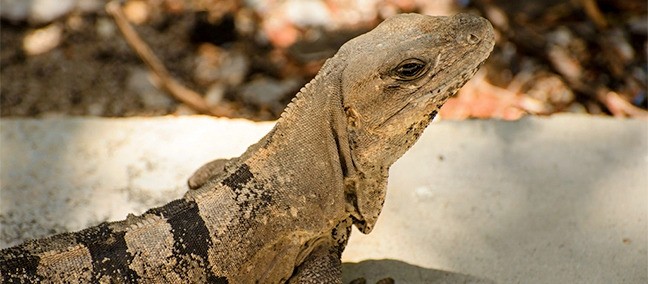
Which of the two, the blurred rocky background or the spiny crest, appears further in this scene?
the blurred rocky background

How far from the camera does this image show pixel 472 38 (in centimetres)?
481

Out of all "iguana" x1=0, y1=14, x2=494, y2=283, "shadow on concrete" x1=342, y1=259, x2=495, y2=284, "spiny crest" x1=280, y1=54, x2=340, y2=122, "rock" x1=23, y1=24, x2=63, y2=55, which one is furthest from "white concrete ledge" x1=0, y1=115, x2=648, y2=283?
"rock" x1=23, y1=24, x2=63, y2=55

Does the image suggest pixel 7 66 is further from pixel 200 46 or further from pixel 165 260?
pixel 165 260

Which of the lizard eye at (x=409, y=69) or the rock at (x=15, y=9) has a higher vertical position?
the rock at (x=15, y=9)

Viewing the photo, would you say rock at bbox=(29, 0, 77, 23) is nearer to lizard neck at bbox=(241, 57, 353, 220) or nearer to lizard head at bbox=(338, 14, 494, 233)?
lizard neck at bbox=(241, 57, 353, 220)

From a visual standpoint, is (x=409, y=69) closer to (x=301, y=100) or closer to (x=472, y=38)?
(x=472, y=38)

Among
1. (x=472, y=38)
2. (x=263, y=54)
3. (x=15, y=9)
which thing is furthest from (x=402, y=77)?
(x=15, y=9)

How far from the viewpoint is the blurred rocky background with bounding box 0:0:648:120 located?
9656 mm

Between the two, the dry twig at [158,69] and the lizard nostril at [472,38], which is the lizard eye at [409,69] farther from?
the dry twig at [158,69]

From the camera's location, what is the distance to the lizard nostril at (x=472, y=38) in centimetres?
480

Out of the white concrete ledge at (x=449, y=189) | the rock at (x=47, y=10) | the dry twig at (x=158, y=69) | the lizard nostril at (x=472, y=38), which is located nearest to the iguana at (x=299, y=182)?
the lizard nostril at (x=472, y=38)

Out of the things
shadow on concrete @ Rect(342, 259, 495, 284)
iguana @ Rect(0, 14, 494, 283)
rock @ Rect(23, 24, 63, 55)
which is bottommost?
shadow on concrete @ Rect(342, 259, 495, 284)

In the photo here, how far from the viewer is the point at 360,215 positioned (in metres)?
5.17

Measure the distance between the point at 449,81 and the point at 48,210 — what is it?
9.97ft
